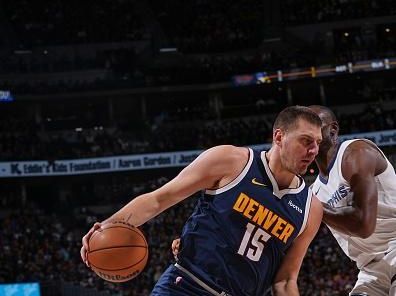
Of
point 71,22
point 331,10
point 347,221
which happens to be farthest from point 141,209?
point 71,22

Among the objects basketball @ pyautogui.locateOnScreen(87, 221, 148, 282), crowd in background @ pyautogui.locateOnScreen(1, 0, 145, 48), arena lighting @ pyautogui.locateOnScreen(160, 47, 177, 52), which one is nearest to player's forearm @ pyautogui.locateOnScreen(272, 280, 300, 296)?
basketball @ pyautogui.locateOnScreen(87, 221, 148, 282)

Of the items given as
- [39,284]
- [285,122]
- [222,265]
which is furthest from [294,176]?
[39,284]

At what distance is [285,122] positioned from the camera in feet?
11.5

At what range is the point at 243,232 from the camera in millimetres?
3463

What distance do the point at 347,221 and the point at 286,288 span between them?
767mm

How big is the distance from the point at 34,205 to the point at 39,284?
1159cm

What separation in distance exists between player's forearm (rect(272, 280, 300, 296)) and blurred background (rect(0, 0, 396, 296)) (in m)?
17.3

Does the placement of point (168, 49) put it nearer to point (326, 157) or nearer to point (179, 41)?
point (179, 41)

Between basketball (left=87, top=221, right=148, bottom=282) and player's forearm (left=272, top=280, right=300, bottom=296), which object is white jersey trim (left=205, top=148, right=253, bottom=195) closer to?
basketball (left=87, top=221, right=148, bottom=282)

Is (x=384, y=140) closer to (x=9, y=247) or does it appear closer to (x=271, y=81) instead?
(x=271, y=81)

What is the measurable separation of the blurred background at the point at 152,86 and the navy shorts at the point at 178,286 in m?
17.3

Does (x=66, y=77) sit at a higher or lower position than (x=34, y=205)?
higher

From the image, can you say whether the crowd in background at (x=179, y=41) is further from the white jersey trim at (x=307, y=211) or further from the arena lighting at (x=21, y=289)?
the white jersey trim at (x=307, y=211)

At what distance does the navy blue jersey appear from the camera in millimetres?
3463
